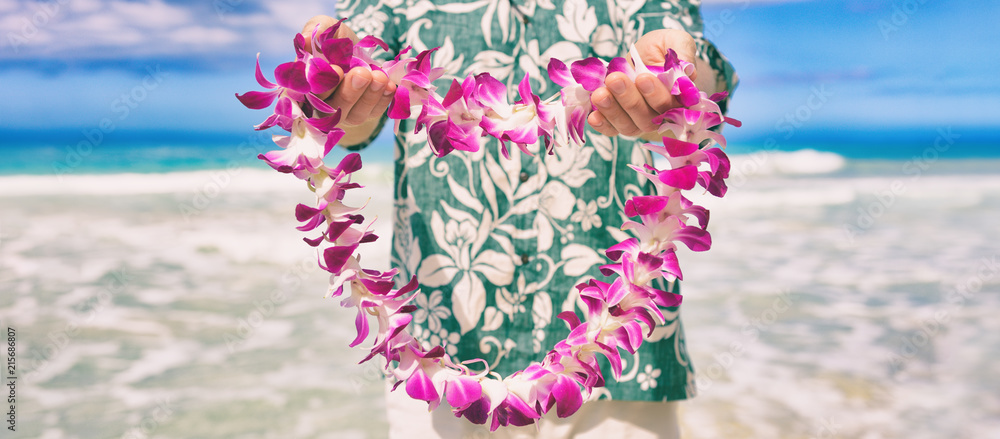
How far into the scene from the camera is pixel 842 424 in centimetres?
316

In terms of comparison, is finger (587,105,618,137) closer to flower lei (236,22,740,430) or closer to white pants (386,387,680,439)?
flower lei (236,22,740,430)

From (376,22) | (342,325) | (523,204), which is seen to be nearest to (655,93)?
(523,204)

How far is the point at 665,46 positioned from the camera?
3.56 ft

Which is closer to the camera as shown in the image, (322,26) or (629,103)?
(629,103)

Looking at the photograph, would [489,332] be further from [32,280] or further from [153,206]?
[153,206]

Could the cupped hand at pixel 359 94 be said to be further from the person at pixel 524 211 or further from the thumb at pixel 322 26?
the person at pixel 524 211

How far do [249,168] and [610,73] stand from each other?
12.2 metres

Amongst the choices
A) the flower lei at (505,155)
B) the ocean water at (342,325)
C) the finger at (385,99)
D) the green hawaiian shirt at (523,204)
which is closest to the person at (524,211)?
the green hawaiian shirt at (523,204)

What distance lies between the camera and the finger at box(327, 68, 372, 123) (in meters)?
0.98

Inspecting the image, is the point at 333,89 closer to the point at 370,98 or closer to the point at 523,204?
the point at 370,98

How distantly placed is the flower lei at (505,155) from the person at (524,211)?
11.1 inches

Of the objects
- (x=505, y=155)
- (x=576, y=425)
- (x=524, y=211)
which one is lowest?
(x=576, y=425)

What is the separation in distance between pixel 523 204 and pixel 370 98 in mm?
531

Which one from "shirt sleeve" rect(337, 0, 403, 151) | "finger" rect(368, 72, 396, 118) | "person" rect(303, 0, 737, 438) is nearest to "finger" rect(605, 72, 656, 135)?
"finger" rect(368, 72, 396, 118)
